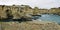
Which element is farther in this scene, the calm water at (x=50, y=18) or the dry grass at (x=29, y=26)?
the calm water at (x=50, y=18)

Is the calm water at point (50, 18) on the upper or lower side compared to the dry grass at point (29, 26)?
upper

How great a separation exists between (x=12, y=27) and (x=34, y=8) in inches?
30.9

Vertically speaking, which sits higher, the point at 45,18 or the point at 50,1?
the point at 50,1

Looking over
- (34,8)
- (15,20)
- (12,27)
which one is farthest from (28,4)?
(12,27)

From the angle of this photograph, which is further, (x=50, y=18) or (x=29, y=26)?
(x=50, y=18)

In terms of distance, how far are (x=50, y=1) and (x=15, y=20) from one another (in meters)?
0.98

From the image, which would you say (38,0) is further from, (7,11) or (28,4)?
(7,11)

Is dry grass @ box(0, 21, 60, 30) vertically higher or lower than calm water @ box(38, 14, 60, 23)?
lower

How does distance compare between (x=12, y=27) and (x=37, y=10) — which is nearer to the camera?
(x=12, y=27)

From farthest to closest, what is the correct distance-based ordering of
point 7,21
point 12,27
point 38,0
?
point 38,0 < point 7,21 < point 12,27

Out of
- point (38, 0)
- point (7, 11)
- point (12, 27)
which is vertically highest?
point (38, 0)

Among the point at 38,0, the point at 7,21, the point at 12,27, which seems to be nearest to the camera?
Answer: the point at 12,27

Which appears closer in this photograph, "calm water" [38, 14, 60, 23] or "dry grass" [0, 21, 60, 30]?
"dry grass" [0, 21, 60, 30]

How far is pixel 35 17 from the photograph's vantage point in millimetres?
4121
